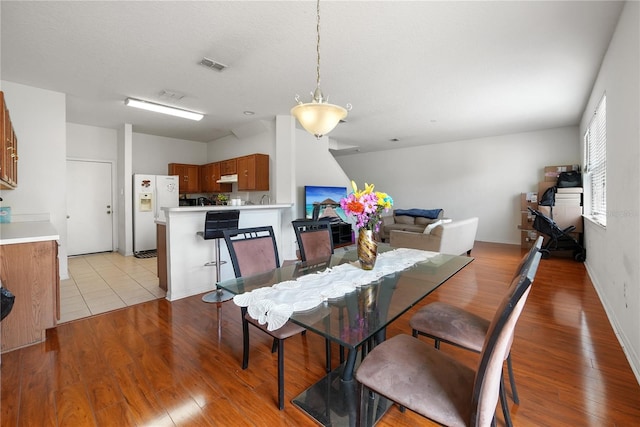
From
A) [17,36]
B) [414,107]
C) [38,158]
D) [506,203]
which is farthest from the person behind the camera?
[506,203]

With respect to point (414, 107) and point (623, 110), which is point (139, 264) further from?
point (623, 110)

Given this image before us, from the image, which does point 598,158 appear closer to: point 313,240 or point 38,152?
point 313,240

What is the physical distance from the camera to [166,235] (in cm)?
326

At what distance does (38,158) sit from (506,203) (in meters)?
8.54

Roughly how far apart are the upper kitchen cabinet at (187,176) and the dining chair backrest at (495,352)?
22.6 ft

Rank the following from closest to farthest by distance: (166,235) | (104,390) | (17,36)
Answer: (104,390) → (17,36) → (166,235)

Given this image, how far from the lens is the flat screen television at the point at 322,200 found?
17.8 feet

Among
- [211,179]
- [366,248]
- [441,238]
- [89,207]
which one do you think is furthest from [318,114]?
[89,207]

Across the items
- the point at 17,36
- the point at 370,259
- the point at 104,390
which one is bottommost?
the point at 104,390

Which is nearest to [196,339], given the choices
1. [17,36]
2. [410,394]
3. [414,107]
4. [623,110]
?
[410,394]

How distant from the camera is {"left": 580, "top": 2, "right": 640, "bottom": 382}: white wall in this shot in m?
1.95

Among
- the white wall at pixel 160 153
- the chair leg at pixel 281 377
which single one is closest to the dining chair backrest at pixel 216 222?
the chair leg at pixel 281 377

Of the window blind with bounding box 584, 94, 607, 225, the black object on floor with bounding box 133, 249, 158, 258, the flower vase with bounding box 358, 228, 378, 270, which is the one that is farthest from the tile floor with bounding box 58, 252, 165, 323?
the window blind with bounding box 584, 94, 607, 225

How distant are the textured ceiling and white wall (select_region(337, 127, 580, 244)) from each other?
1.65 metres
